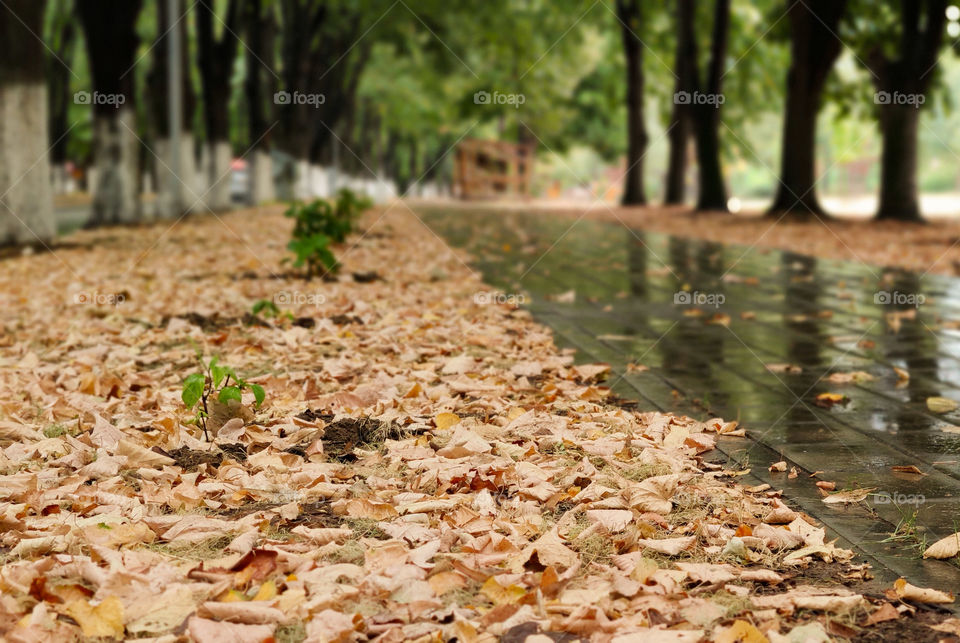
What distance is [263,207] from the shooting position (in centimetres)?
2559

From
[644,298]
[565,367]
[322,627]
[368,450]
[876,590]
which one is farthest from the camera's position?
[644,298]

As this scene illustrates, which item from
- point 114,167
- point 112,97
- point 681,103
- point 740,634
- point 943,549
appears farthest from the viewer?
point 681,103

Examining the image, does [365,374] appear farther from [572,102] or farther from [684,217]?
[572,102]

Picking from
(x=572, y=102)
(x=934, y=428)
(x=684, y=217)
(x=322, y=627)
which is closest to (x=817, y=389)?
(x=934, y=428)

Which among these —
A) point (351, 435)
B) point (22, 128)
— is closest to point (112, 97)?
point (22, 128)

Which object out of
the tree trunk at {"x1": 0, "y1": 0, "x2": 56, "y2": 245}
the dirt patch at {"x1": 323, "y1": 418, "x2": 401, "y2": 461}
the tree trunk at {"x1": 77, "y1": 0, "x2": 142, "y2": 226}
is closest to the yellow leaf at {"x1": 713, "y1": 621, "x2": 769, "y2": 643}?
the dirt patch at {"x1": 323, "y1": 418, "x2": 401, "y2": 461}

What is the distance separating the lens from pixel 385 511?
10.9 ft

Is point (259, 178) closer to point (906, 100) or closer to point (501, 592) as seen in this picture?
point (906, 100)

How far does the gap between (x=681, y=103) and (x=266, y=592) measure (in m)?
25.1

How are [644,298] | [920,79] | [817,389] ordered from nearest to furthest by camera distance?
[817,389], [644,298], [920,79]

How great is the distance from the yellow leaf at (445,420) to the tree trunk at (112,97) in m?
13.0

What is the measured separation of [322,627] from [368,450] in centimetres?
154

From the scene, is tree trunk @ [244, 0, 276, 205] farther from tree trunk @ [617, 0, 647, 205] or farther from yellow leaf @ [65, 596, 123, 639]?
yellow leaf @ [65, 596, 123, 639]

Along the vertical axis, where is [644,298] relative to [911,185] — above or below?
below
